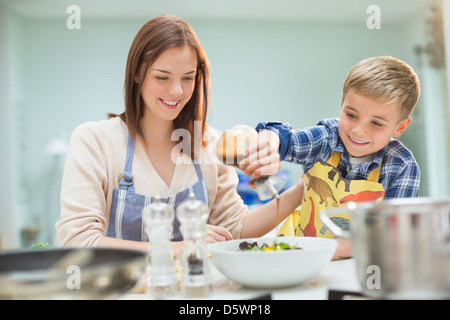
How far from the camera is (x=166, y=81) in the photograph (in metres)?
1.50

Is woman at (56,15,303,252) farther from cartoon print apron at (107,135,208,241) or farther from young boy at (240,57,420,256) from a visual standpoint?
young boy at (240,57,420,256)

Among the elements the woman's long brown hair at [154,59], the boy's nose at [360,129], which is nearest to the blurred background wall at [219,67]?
the woman's long brown hair at [154,59]

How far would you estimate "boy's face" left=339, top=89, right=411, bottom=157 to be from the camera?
4.33 ft

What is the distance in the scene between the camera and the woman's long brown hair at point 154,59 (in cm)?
149

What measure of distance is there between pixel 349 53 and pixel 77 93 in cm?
325

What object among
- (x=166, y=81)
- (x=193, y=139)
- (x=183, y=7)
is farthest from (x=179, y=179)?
(x=183, y=7)

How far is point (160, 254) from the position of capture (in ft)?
2.58

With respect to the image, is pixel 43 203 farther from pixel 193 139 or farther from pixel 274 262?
pixel 274 262

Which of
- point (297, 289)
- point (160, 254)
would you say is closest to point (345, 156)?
point (297, 289)

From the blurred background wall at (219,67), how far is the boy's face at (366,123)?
157 inches

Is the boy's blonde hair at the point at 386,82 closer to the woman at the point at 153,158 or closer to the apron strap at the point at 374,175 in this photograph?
the apron strap at the point at 374,175

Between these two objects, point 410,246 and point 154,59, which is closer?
point 410,246

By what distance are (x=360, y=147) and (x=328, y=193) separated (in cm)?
17

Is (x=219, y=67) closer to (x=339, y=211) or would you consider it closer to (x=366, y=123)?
(x=366, y=123)
